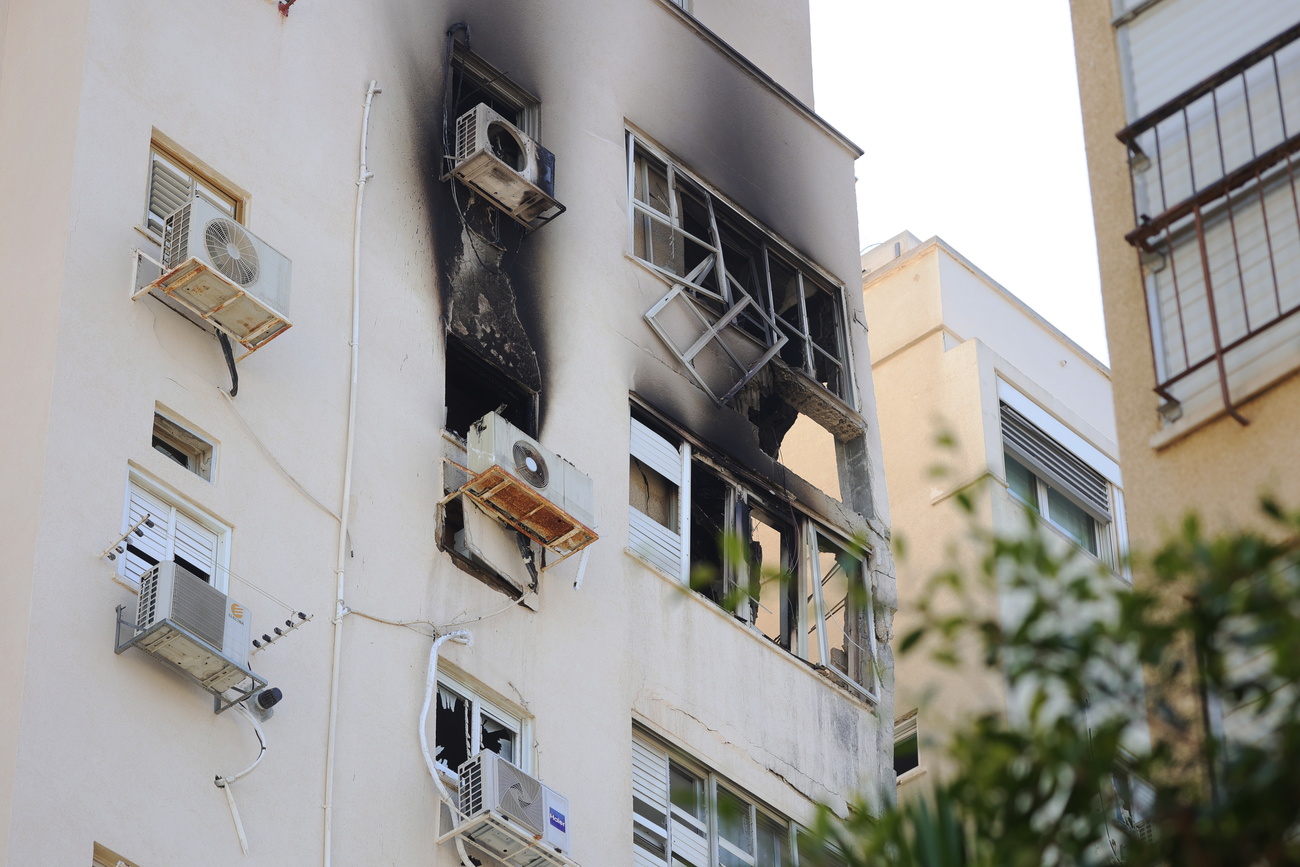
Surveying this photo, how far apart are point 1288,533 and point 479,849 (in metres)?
7.85

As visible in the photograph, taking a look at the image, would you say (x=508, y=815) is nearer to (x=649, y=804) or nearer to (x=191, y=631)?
(x=649, y=804)

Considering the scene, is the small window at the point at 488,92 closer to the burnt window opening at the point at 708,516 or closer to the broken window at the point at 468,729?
the burnt window opening at the point at 708,516

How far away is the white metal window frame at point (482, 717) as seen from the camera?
56.2 feet

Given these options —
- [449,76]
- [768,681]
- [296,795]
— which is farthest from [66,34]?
[768,681]

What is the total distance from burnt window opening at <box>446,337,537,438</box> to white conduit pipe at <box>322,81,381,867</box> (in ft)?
4.15

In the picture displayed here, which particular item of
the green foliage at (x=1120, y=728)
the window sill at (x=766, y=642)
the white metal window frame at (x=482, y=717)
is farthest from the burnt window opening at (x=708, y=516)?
the green foliage at (x=1120, y=728)

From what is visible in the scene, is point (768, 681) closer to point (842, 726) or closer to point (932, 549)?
point (842, 726)

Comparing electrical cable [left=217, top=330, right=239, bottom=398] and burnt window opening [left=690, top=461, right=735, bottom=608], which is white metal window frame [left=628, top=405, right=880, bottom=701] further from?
electrical cable [left=217, top=330, right=239, bottom=398]

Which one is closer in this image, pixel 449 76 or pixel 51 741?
pixel 51 741

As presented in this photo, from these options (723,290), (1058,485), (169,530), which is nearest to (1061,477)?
(1058,485)

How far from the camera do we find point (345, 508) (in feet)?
55.4

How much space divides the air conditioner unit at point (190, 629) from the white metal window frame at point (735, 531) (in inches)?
215

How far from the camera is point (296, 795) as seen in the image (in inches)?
602

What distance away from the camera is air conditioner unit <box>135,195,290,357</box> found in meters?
16.0
